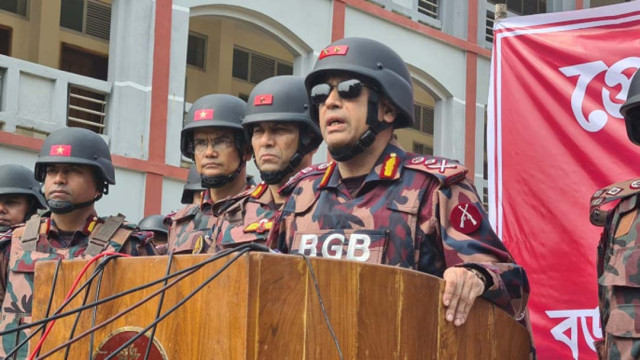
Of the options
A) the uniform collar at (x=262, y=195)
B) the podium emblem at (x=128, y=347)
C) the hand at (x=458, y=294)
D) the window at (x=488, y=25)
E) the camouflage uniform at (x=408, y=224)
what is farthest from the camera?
the window at (x=488, y=25)

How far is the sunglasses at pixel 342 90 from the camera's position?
3879 millimetres

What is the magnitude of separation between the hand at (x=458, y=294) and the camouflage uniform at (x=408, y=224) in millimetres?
296

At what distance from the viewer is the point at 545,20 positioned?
20.6ft

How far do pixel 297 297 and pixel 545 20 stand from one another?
13.4 ft

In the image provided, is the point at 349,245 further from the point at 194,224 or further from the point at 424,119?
the point at 424,119

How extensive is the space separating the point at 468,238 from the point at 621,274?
2.63 ft

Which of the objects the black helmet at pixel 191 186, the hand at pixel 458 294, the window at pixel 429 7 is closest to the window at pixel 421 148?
the window at pixel 429 7

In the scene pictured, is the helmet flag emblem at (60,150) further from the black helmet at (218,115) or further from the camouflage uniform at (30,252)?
the black helmet at (218,115)

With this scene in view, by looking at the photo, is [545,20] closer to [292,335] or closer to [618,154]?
[618,154]

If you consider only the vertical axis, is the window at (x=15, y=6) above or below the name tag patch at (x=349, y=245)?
above

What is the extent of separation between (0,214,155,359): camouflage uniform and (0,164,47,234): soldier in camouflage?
49.8 inches

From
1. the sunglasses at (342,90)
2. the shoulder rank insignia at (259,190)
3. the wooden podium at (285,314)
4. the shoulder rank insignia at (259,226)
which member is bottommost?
the wooden podium at (285,314)

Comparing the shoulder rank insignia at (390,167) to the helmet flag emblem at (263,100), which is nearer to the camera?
the shoulder rank insignia at (390,167)

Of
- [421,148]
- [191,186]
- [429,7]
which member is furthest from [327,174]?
[421,148]
